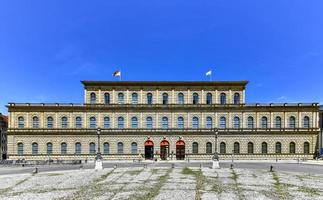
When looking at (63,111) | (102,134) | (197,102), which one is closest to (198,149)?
(197,102)

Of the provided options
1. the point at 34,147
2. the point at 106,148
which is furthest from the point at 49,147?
the point at 106,148

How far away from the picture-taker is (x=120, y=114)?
174 feet

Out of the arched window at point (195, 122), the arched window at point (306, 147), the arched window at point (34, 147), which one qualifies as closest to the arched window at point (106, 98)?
the arched window at point (34, 147)

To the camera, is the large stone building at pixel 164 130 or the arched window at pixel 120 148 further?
the arched window at pixel 120 148

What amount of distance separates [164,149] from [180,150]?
3.19m

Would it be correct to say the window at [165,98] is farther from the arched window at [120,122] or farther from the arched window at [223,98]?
the arched window at [223,98]

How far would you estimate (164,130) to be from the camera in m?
52.5

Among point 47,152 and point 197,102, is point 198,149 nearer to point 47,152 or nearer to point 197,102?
point 197,102

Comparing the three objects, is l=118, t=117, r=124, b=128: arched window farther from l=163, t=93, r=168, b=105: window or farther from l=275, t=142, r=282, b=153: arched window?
l=275, t=142, r=282, b=153: arched window

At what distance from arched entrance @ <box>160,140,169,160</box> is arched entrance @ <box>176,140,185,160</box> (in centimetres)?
199

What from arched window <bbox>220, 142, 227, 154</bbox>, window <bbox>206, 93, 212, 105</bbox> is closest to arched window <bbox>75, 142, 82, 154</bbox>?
window <bbox>206, 93, 212, 105</bbox>

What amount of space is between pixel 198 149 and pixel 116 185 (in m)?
34.2

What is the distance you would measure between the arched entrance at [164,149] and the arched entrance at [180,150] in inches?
78.4

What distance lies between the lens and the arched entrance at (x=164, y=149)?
52500 millimetres
